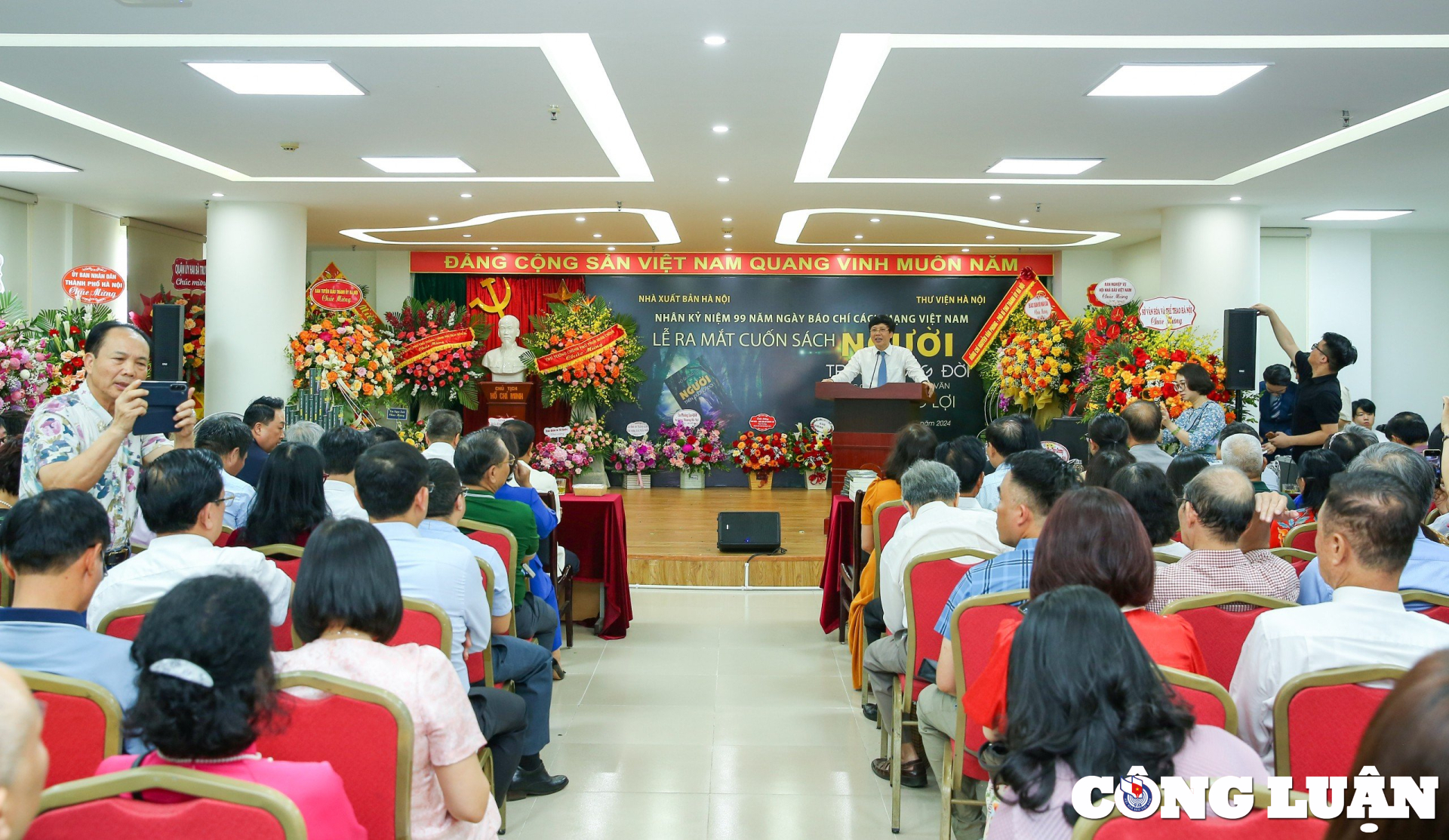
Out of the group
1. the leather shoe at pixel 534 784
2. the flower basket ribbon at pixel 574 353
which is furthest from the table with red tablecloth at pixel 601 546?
the flower basket ribbon at pixel 574 353

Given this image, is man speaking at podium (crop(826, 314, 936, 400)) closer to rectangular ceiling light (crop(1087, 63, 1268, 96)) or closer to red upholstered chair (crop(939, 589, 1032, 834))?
rectangular ceiling light (crop(1087, 63, 1268, 96))

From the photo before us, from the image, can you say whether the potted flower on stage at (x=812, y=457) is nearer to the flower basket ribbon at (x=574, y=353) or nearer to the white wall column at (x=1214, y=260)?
the flower basket ribbon at (x=574, y=353)

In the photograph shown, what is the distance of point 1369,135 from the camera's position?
6.11m

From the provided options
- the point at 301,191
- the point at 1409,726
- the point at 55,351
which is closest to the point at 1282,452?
the point at 1409,726

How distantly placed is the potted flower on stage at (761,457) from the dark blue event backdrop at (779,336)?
12.6 inches

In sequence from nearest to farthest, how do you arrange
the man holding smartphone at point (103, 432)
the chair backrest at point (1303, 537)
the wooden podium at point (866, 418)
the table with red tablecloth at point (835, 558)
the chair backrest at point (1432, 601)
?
the chair backrest at point (1432, 601), the man holding smartphone at point (103, 432), the chair backrest at point (1303, 537), the table with red tablecloth at point (835, 558), the wooden podium at point (866, 418)

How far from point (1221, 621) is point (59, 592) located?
2.57 meters

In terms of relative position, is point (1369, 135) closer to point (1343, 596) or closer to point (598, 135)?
point (598, 135)

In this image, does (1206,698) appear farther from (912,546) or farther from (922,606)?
(912,546)

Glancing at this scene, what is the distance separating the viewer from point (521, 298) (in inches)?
473

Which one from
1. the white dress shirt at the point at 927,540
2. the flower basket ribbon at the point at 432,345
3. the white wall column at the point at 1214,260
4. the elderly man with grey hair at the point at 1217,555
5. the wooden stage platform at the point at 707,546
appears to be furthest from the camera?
the flower basket ribbon at the point at 432,345

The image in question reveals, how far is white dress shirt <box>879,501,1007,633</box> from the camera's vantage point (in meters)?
3.31

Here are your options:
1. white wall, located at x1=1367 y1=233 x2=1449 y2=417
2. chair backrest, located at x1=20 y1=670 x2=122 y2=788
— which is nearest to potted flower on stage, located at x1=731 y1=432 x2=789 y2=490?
white wall, located at x1=1367 y1=233 x2=1449 y2=417

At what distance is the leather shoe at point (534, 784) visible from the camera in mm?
3402
